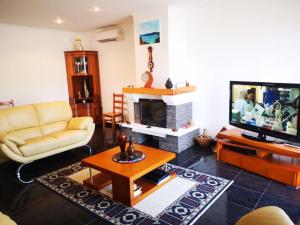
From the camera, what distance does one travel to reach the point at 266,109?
9.85ft

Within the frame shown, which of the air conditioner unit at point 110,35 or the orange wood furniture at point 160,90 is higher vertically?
the air conditioner unit at point 110,35

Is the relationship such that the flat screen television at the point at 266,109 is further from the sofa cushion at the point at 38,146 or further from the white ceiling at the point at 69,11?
the sofa cushion at the point at 38,146

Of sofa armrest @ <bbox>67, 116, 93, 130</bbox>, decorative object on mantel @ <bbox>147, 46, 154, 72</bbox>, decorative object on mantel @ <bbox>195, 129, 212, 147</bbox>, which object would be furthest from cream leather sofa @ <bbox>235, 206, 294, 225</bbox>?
decorative object on mantel @ <bbox>147, 46, 154, 72</bbox>

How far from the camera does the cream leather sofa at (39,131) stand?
322 cm

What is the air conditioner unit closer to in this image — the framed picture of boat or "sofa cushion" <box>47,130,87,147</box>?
→ the framed picture of boat

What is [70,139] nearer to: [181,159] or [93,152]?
[93,152]

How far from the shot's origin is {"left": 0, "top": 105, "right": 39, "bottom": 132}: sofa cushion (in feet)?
12.0

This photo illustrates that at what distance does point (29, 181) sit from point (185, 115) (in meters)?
2.72

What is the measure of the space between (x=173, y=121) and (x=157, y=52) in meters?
1.28

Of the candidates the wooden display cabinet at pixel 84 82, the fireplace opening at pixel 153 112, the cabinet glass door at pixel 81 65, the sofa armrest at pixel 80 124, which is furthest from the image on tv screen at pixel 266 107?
the cabinet glass door at pixel 81 65

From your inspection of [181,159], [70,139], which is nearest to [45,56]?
[70,139]

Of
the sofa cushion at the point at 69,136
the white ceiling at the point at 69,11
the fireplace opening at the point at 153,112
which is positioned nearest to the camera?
the white ceiling at the point at 69,11

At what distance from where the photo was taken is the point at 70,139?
3.74 metres

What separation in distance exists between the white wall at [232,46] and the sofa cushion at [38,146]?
250cm
